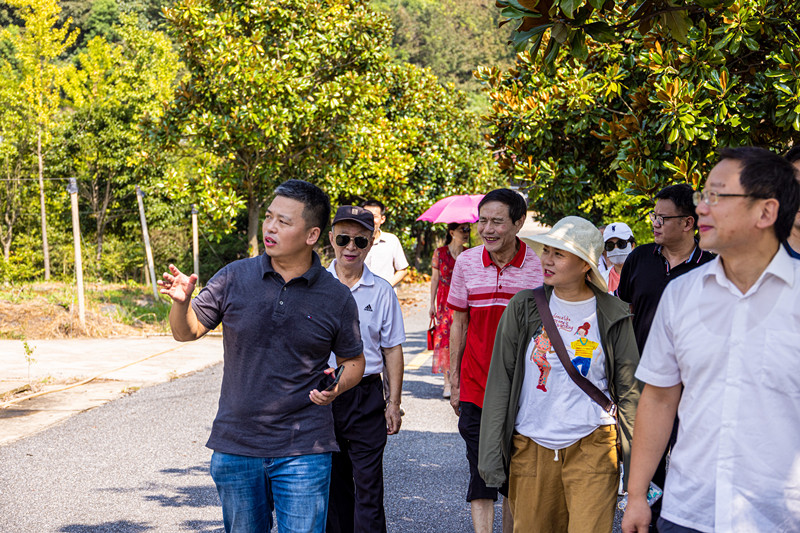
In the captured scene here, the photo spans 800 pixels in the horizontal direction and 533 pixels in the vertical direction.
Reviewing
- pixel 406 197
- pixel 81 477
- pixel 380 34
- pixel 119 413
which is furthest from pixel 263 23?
pixel 81 477

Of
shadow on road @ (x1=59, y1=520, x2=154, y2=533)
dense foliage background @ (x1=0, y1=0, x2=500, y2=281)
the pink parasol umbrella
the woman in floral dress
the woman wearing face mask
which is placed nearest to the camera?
shadow on road @ (x1=59, y1=520, x2=154, y2=533)

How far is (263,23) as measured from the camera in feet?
55.1

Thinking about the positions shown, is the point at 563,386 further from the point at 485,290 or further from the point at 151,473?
the point at 151,473

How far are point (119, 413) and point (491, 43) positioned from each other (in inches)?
2987

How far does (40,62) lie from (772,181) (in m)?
27.4

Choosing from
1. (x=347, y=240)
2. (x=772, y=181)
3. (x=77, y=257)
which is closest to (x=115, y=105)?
(x=77, y=257)

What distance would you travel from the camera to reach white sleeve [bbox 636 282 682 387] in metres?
2.43

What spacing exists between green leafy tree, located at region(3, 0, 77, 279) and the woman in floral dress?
64.3 feet

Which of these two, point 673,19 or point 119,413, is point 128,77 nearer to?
point 119,413

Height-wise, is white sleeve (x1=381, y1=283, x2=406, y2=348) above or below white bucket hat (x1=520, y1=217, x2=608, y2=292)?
below

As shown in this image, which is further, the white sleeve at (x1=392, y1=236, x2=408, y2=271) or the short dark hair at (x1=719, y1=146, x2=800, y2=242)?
the white sleeve at (x1=392, y1=236, x2=408, y2=271)

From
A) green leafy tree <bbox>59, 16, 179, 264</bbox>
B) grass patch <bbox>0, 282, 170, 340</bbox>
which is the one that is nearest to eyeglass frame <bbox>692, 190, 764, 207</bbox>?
grass patch <bbox>0, 282, 170, 340</bbox>

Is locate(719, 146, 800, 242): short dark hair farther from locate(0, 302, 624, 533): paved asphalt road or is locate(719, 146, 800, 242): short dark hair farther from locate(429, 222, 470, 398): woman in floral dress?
locate(429, 222, 470, 398): woman in floral dress

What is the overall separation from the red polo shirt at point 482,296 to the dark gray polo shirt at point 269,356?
1.32 meters
